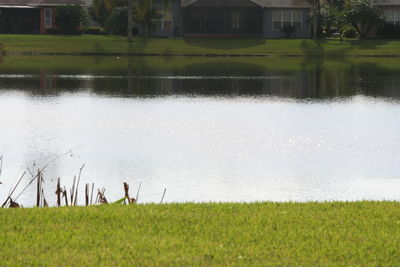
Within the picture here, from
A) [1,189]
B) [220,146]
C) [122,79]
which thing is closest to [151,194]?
[1,189]

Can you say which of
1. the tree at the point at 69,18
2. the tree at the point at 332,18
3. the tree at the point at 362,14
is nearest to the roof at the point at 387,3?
the tree at the point at 362,14

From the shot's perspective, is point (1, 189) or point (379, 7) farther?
point (379, 7)

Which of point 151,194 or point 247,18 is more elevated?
point 247,18

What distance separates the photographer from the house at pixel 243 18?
3499 inches

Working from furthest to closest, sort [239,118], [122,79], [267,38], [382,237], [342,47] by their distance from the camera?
[267,38] < [342,47] < [122,79] < [239,118] < [382,237]

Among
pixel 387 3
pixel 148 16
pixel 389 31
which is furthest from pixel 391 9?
pixel 148 16

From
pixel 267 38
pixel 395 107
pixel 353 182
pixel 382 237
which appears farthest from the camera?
pixel 267 38

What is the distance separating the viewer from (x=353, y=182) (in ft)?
63.0

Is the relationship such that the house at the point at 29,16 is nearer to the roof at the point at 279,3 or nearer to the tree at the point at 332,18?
the roof at the point at 279,3

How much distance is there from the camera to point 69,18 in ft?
285

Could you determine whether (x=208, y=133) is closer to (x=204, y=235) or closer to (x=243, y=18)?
(x=204, y=235)

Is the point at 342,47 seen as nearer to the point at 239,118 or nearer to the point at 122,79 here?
the point at 122,79

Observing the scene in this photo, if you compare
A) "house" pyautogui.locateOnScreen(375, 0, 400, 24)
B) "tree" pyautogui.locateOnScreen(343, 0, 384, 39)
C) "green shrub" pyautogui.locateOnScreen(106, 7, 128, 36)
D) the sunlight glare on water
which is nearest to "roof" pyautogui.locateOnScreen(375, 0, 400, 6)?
"house" pyautogui.locateOnScreen(375, 0, 400, 24)

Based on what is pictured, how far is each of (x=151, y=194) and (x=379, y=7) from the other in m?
73.5
